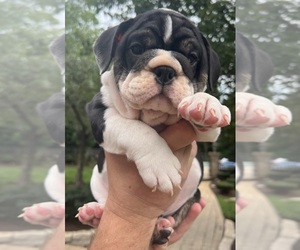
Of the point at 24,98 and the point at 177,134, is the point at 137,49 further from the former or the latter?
the point at 24,98

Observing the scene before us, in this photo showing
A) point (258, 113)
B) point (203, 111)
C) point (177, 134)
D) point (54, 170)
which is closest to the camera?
point (203, 111)

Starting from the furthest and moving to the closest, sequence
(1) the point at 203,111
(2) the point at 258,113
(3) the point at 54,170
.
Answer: (3) the point at 54,170, (2) the point at 258,113, (1) the point at 203,111

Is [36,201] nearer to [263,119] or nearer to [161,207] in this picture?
[161,207]

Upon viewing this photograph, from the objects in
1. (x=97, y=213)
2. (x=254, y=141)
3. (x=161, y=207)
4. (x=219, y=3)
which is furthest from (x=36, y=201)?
(x=219, y=3)

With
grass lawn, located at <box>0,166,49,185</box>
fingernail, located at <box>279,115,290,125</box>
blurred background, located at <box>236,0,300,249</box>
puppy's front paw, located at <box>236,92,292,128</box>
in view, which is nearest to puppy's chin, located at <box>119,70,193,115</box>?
puppy's front paw, located at <box>236,92,292,128</box>

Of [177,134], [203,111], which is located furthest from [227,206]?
[203,111]

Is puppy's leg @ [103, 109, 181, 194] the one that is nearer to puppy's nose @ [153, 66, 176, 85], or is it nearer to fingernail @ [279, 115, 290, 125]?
puppy's nose @ [153, 66, 176, 85]
